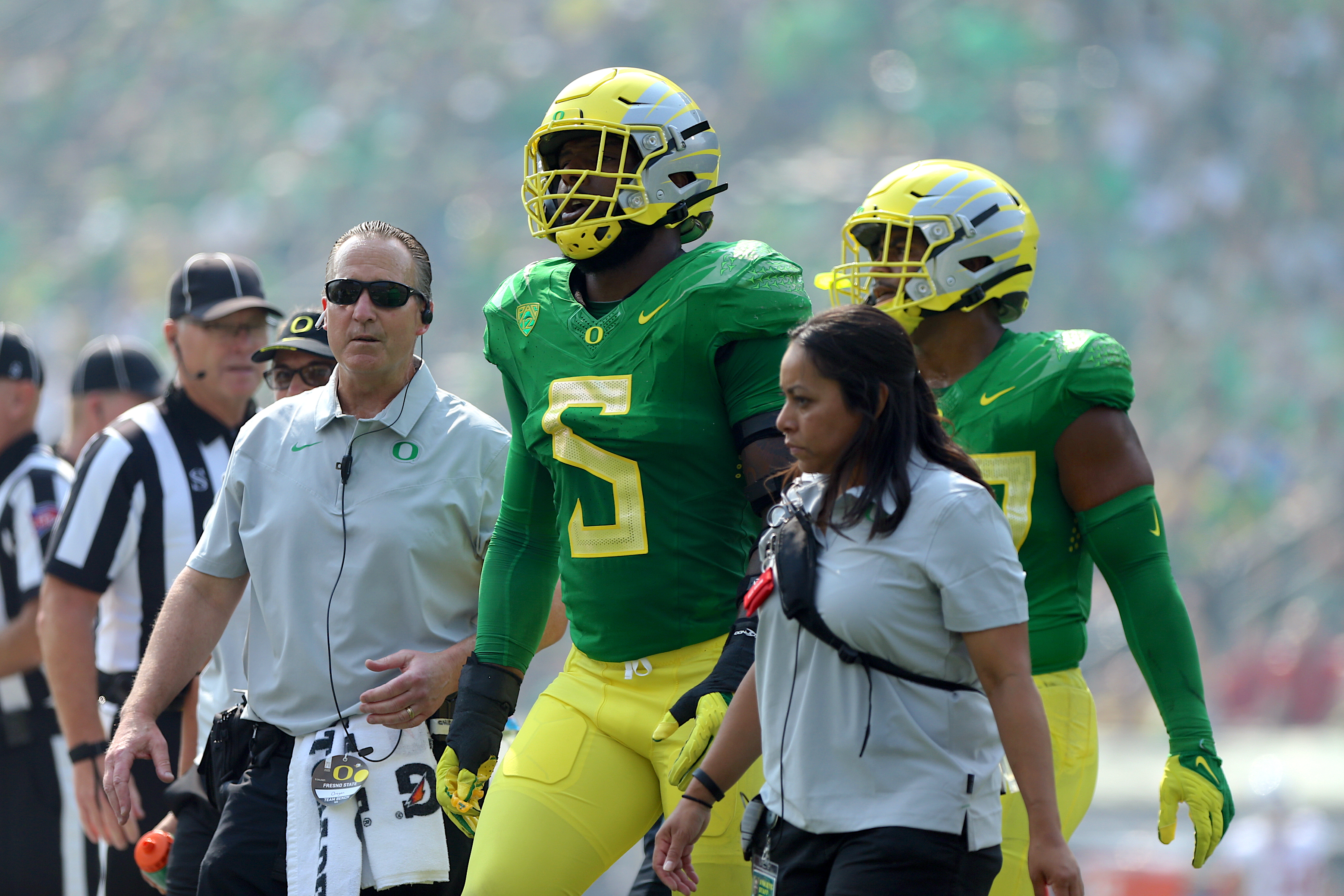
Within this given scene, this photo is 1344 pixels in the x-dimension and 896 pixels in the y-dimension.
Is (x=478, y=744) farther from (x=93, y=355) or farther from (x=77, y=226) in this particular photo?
(x=77, y=226)

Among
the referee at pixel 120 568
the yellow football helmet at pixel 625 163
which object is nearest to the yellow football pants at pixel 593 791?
the yellow football helmet at pixel 625 163

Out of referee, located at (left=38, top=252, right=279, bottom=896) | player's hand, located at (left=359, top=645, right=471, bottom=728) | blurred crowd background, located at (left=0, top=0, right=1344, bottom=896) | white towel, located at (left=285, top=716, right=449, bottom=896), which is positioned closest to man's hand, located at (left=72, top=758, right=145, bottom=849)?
referee, located at (left=38, top=252, right=279, bottom=896)

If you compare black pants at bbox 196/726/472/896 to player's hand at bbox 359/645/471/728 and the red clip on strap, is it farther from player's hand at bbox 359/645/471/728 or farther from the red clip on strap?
the red clip on strap

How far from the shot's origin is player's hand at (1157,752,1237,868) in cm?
332

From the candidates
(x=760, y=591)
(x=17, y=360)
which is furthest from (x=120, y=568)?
(x=760, y=591)

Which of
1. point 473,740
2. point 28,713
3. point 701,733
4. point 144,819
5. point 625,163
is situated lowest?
point 144,819

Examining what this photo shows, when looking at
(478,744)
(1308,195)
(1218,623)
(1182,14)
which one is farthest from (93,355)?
(1182,14)

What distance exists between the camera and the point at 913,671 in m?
2.63

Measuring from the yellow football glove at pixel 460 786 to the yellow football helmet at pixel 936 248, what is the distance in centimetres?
137

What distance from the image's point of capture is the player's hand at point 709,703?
297 centimetres

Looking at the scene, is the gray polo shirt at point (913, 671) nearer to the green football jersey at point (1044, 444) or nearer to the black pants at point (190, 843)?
the green football jersey at point (1044, 444)

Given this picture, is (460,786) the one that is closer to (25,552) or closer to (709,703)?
(709,703)

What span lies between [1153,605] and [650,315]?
4.20 ft

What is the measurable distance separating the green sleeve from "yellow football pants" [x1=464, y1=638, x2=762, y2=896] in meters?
0.53
